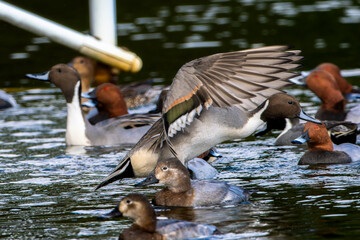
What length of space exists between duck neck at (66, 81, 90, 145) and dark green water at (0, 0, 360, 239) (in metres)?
0.20

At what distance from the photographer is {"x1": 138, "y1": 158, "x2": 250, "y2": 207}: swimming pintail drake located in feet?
22.7

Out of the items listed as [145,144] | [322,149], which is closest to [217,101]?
[145,144]

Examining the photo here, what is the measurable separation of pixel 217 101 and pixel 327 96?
13.5 ft

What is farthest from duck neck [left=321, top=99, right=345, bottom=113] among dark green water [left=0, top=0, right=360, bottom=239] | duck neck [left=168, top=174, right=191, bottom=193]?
duck neck [left=168, top=174, right=191, bottom=193]

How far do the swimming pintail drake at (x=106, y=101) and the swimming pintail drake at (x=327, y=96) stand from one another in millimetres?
2599

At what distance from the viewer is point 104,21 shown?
568 inches

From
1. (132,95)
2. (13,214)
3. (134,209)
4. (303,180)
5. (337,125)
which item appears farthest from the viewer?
(132,95)

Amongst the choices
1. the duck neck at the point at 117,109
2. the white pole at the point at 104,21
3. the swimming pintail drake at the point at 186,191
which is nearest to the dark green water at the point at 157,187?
the swimming pintail drake at the point at 186,191

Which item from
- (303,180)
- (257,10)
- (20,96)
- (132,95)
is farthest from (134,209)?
(257,10)

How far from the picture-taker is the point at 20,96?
13.7 m

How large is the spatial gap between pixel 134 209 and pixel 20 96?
8190 millimetres

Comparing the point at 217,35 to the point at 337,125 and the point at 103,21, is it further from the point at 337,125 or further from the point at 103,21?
the point at 337,125

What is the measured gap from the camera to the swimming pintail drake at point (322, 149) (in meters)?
8.43

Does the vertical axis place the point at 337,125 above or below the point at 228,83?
below
